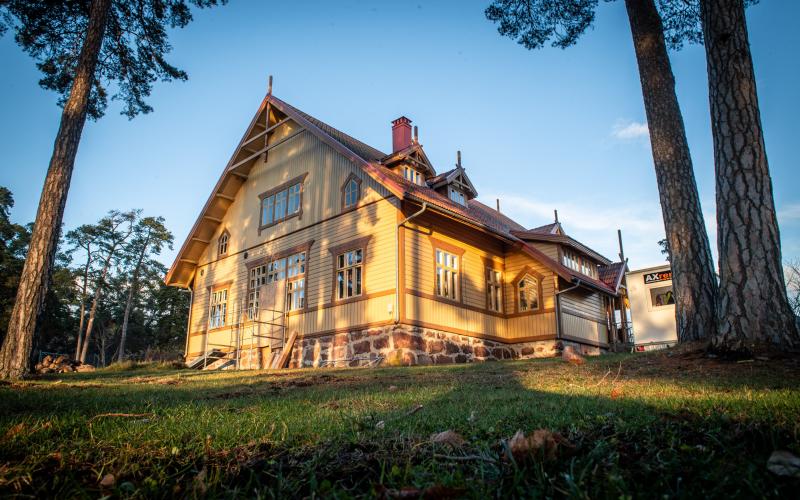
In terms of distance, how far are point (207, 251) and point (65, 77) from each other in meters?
10.1

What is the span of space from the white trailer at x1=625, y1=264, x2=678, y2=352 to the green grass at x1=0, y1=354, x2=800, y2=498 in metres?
16.4

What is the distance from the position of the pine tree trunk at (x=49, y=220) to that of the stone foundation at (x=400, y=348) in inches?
321

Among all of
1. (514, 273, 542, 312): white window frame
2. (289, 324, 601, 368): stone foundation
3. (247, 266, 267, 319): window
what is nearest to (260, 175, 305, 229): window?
(247, 266, 267, 319): window

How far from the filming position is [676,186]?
8.41 meters

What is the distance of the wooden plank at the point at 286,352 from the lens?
655 inches

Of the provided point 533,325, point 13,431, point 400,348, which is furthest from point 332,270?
point 13,431

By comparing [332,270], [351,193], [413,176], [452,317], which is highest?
[413,176]

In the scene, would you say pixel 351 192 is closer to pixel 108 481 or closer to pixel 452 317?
pixel 452 317

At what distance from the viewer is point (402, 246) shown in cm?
1491

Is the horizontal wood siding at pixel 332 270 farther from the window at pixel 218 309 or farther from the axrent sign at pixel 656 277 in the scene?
the axrent sign at pixel 656 277

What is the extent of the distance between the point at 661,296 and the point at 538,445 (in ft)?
74.8

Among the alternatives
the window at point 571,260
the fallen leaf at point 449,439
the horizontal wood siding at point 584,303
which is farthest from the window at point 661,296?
the fallen leaf at point 449,439

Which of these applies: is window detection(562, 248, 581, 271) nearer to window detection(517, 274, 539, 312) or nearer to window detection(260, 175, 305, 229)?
window detection(517, 274, 539, 312)

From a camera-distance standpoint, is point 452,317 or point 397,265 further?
point 452,317
